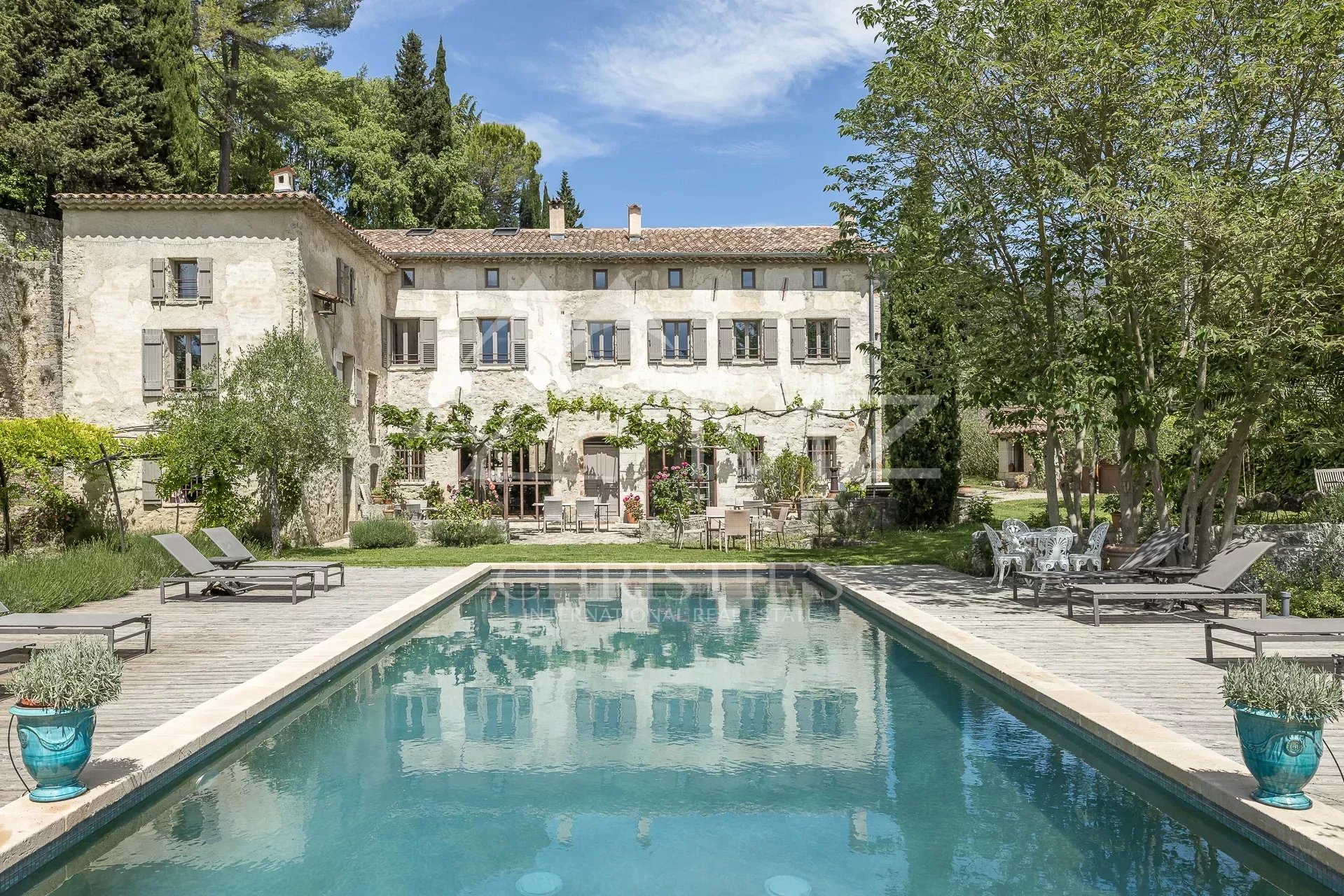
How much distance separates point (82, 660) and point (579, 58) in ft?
50.6

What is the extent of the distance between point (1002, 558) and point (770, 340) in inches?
480

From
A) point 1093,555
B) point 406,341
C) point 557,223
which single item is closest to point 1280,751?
point 1093,555

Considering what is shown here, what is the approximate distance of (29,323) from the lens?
Answer: 2072cm

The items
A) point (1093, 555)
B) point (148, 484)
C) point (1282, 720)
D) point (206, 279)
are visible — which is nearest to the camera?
point (1282, 720)

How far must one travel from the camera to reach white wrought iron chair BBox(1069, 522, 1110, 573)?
1033 cm

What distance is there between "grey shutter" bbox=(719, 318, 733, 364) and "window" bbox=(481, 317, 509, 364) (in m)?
5.37

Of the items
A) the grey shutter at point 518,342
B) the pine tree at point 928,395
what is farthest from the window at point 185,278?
the pine tree at point 928,395

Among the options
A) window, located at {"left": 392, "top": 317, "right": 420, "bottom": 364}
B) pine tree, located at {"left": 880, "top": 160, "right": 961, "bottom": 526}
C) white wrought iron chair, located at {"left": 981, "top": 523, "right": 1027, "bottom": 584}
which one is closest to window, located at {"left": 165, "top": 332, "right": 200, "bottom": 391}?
window, located at {"left": 392, "top": 317, "right": 420, "bottom": 364}

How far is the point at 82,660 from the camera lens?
396cm

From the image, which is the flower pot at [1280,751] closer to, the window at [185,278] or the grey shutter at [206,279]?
the grey shutter at [206,279]

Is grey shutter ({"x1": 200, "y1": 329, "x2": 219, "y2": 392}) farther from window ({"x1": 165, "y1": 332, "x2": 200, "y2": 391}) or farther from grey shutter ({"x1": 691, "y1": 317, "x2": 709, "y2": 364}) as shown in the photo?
grey shutter ({"x1": 691, "y1": 317, "x2": 709, "y2": 364})

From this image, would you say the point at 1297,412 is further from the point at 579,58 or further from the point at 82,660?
the point at 579,58

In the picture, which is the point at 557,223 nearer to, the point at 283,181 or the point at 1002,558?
the point at 283,181

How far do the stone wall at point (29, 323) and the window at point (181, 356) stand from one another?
4.56m
